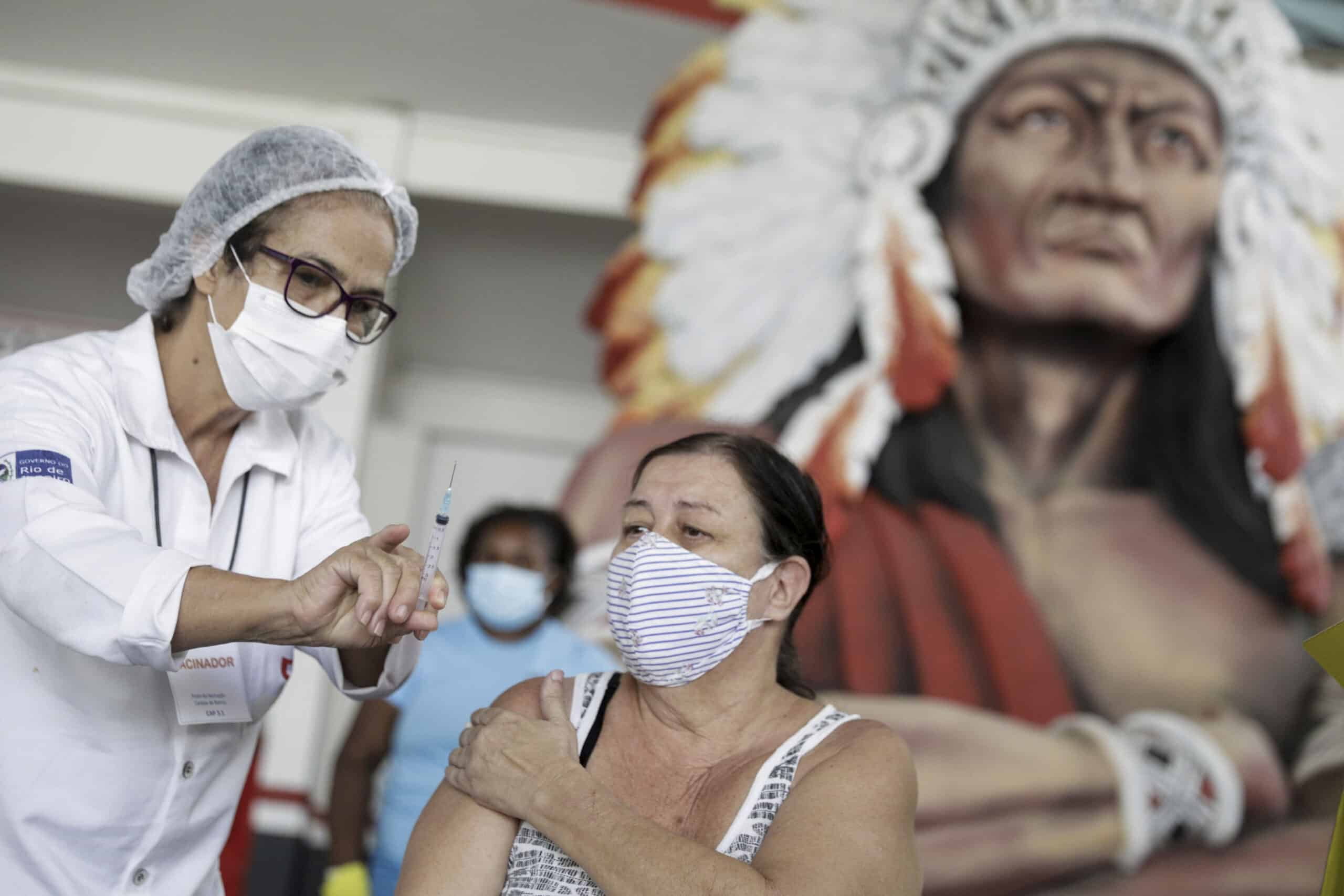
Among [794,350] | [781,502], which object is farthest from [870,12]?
[781,502]

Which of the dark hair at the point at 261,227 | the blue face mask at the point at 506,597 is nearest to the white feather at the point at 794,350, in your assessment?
the blue face mask at the point at 506,597

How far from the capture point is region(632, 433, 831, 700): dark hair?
61.1 inches

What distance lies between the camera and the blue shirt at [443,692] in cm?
249

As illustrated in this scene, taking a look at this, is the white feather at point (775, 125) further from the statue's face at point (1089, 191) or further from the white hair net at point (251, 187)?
the white hair net at point (251, 187)

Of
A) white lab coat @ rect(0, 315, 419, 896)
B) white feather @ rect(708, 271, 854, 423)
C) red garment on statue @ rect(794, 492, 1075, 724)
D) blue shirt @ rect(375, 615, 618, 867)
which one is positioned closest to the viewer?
white lab coat @ rect(0, 315, 419, 896)

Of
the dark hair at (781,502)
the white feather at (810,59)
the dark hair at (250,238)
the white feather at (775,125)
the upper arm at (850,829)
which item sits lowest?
the upper arm at (850,829)

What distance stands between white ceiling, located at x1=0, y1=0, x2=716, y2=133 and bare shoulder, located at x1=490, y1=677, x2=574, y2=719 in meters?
2.50

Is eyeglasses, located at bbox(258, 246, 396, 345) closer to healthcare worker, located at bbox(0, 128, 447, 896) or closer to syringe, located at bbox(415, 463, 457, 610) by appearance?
healthcare worker, located at bbox(0, 128, 447, 896)

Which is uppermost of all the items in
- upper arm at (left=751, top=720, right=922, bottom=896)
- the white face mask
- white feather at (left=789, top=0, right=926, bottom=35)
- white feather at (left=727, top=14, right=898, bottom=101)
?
white feather at (left=789, top=0, right=926, bottom=35)

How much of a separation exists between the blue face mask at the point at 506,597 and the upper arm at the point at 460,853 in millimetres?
1244

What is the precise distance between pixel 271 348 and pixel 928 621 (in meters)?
2.26

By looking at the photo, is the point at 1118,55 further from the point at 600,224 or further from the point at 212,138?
the point at 212,138

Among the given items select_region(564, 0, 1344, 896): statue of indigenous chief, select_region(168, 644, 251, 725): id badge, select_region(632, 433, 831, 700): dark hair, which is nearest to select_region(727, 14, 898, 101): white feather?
select_region(564, 0, 1344, 896): statue of indigenous chief

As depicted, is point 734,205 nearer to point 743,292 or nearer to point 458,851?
point 743,292
